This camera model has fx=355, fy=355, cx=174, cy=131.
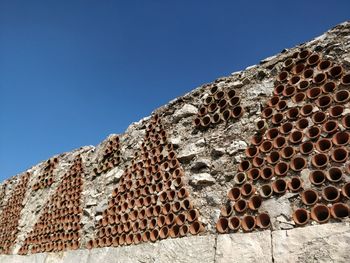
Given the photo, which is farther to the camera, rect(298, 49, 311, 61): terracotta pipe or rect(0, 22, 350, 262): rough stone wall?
rect(298, 49, 311, 61): terracotta pipe

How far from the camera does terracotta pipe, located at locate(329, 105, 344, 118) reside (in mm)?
4110

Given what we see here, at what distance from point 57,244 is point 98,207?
152cm

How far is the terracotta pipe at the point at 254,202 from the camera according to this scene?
4.28 m

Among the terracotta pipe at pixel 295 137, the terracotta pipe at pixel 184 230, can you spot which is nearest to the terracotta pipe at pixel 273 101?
the terracotta pipe at pixel 295 137

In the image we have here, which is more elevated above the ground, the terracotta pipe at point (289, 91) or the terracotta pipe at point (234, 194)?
the terracotta pipe at point (289, 91)

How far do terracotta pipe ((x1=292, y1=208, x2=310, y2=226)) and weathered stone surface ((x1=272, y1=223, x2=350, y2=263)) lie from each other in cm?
8

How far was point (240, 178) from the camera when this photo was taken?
466cm

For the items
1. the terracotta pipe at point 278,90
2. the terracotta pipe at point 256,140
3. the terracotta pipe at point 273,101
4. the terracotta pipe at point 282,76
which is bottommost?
the terracotta pipe at point 256,140

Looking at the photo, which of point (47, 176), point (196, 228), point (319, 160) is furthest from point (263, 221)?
point (47, 176)

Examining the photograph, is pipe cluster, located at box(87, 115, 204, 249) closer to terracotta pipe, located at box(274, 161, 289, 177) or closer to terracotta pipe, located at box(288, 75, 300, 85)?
terracotta pipe, located at box(274, 161, 289, 177)

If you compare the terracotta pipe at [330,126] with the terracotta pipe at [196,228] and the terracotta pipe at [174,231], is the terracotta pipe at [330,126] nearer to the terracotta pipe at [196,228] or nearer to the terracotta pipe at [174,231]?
the terracotta pipe at [196,228]

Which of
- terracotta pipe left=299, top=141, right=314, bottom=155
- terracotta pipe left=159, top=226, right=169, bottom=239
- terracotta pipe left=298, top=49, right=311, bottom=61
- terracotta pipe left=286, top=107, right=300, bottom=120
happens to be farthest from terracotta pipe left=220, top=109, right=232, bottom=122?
terracotta pipe left=159, top=226, right=169, bottom=239

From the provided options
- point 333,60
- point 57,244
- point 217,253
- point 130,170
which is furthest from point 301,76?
point 57,244

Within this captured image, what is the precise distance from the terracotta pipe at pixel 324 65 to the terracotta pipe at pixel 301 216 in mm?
1870
